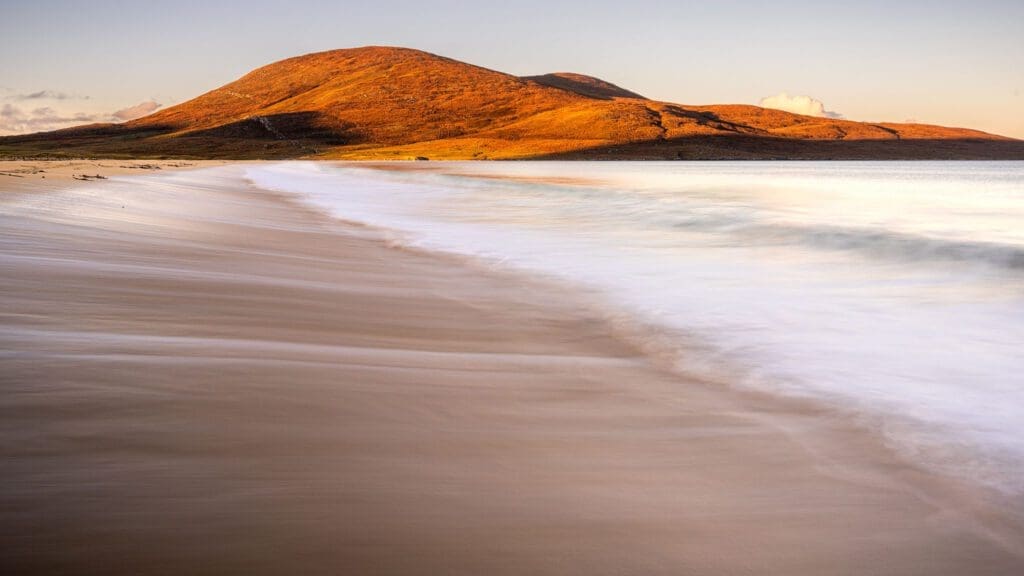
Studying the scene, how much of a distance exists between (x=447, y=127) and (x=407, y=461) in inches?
4593

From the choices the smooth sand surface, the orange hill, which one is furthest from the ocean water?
the orange hill

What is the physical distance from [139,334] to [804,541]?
2.69 m

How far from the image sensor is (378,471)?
221 centimetres

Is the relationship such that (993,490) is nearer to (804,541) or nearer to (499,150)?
(804,541)

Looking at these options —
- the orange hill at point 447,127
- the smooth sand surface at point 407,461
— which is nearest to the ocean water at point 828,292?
the smooth sand surface at point 407,461

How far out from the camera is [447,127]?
382ft

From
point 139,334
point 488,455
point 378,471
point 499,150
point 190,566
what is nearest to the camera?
point 190,566

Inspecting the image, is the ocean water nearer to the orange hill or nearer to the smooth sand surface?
the smooth sand surface

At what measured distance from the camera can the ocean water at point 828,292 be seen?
3.42 meters

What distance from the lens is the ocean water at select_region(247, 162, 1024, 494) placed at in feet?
11.2

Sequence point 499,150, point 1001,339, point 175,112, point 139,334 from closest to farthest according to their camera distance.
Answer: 1. point 139,334
2. point 1001,339
3. point 499,150
4. point 175,112

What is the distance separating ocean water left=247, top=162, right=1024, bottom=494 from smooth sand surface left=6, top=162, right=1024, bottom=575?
Answer: 43cm

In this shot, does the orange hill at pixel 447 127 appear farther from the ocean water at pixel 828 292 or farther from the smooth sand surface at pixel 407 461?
the smooth sand surface at pixel 407 461

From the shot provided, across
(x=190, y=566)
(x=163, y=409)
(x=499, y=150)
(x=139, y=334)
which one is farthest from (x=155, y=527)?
(x=499, y=150)
